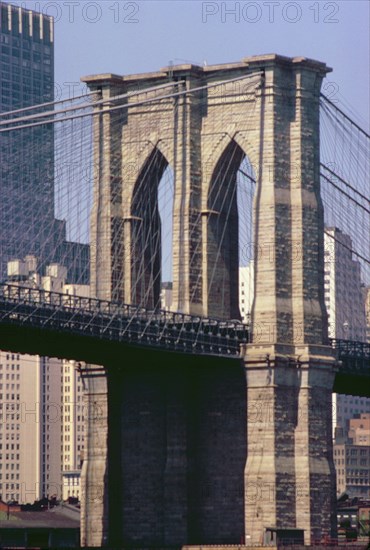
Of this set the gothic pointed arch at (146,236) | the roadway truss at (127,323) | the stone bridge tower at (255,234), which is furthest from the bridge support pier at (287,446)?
the gothic pointed arch at (146,236)

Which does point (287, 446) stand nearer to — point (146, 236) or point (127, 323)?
point (127, 323)

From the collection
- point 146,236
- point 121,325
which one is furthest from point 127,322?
point 146,236

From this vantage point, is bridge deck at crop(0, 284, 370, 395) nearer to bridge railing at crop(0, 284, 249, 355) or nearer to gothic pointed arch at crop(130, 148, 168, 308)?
bridge railing at crop(0, 284, 249, 355)

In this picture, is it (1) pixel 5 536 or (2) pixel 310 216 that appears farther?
(2) pixel 310 216

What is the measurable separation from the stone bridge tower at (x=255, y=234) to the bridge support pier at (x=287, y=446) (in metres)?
0.07

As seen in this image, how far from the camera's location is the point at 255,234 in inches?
4911

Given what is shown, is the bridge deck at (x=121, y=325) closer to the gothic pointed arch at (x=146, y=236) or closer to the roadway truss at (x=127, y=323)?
the roadway truss at (x=127, y=323)

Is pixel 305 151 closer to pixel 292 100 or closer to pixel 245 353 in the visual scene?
pixel 292 100

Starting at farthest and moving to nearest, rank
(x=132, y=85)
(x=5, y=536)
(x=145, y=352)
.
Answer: (x=132, y=85) < (x=145, y=352) < (x=5, y=536)

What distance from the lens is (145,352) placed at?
406 ft

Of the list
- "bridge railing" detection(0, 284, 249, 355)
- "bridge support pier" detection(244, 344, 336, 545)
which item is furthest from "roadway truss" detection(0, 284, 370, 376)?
"bridge support pier" detection(244, 344, 336, 545)

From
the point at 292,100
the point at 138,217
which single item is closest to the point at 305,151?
the point at 292,100

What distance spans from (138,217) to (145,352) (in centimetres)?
1041

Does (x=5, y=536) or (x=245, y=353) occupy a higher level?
(x=245, y=353)
